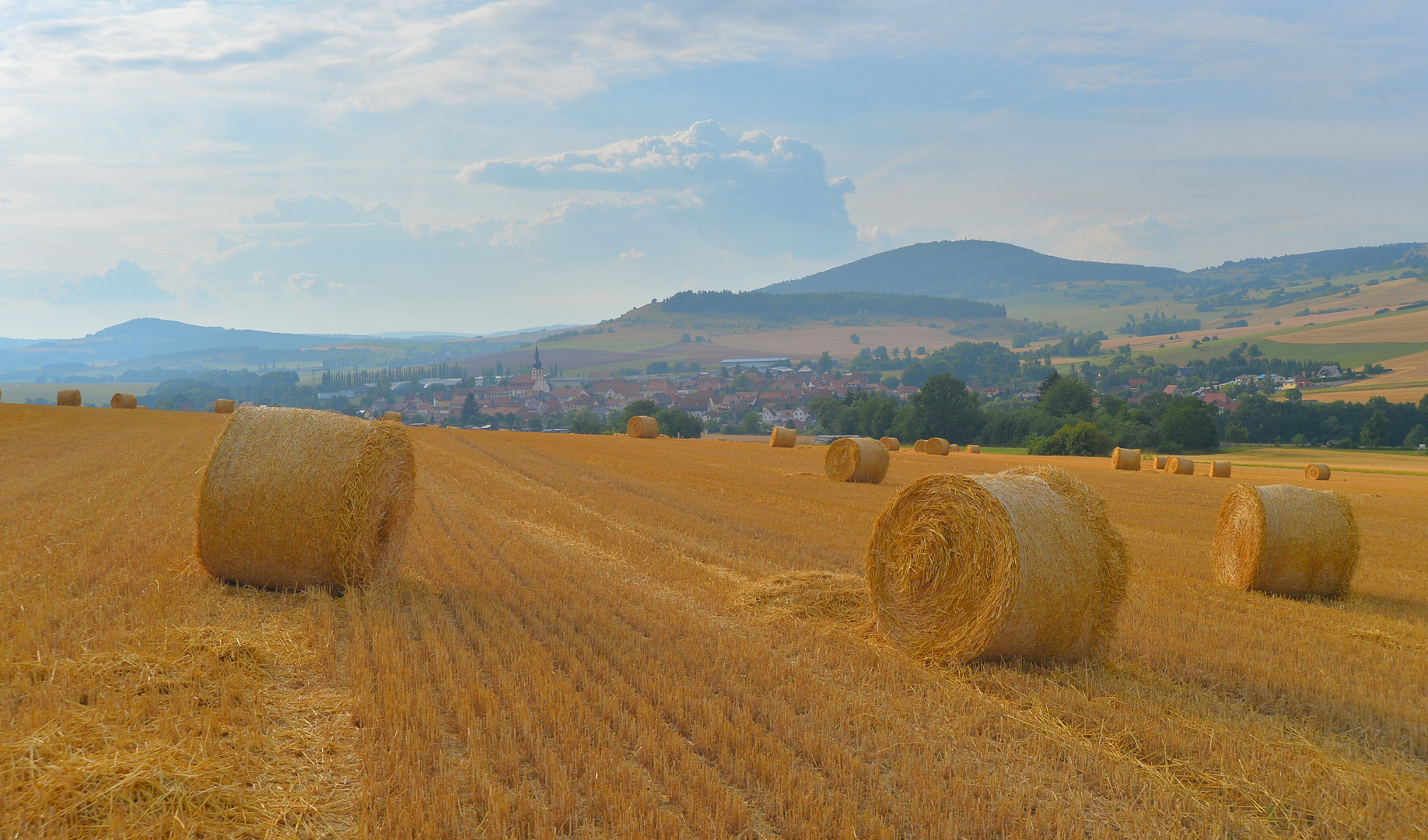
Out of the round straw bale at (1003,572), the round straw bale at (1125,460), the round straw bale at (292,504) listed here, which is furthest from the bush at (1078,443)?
the round straw bale at (292,504)

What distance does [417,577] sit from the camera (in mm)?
9305

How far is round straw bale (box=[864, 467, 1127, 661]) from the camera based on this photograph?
6914 millimetres

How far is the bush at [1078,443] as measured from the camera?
5156 cm

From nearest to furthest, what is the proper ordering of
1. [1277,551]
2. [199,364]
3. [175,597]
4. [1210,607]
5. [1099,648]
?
[1099,648] < [175,597] < [1210,607] < [1277,551] < [199,364]

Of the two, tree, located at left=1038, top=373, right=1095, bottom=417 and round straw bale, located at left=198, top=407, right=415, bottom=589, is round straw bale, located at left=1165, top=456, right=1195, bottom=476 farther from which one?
tree, located at left=1038, top=373, right=1095, bottom=417

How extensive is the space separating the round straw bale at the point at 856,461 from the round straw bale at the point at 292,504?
15.3 meters

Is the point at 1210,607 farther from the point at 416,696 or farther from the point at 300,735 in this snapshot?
the point at 300,735

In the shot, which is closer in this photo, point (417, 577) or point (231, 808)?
point (231, 808)

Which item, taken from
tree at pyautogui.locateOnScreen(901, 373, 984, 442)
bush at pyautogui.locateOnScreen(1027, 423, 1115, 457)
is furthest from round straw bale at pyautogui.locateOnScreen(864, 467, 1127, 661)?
tree at pyautogui.locateOnScreen(901, 373, 984, 442)

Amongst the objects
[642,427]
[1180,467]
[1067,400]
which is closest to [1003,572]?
[1180,467]

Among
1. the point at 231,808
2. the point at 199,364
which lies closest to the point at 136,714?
the point at 231,808

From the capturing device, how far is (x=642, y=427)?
4228 centimetres

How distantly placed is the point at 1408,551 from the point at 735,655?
12.9 meters

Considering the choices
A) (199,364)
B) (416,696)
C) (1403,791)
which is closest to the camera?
(1403,791)
